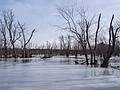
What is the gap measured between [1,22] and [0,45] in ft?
28.2

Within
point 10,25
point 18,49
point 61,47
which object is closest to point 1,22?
point 10,25

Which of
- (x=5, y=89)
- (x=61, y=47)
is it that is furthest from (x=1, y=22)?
(x=5, y=89)

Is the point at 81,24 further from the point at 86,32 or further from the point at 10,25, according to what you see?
the point at 10,25

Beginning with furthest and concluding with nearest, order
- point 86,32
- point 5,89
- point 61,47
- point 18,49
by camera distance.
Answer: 1. point 61,47
2. point 18,49
3. point 86,32
4. point 5,89

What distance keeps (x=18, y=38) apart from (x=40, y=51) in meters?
35.0

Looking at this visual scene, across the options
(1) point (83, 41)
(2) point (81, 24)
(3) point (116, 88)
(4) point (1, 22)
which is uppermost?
(4) point (1, 22)

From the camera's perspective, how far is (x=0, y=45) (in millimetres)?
58469

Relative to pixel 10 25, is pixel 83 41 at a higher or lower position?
lower

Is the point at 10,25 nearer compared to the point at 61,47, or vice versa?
the point at 10,25

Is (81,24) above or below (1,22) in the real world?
below

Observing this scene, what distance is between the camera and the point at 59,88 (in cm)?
806

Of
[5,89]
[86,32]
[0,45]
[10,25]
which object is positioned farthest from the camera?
[0,45]

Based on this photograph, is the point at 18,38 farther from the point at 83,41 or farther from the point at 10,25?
the point at 83,41

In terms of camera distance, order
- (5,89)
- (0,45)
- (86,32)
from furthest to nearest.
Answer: (0,45), (86,32), (5,89)
